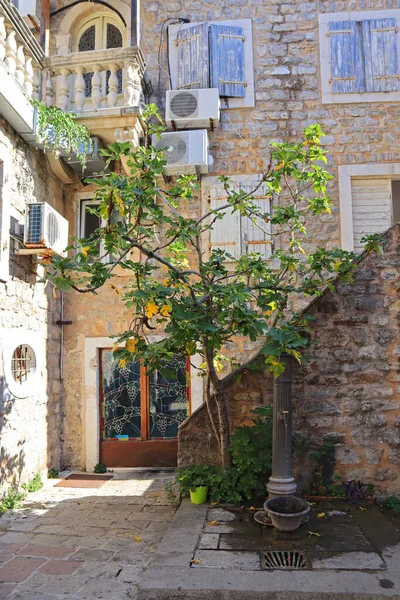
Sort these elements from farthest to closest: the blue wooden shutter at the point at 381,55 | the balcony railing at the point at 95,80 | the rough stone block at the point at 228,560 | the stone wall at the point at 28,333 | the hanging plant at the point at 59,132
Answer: the blue wooden shutter at the point at 381,55, the balcony railing at the point at 95,80, the hanging plant at the point at 59,132, the stone wall at the point at 28,333, the rough stone block at the point at 228,560

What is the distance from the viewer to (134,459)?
721 centimetres

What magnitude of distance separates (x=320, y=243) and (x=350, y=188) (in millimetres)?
895

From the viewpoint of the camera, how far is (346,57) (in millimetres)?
7566

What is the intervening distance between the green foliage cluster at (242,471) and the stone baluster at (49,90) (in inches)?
196

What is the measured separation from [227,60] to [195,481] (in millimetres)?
6006

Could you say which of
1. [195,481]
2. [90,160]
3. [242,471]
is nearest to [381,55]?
[90,160]

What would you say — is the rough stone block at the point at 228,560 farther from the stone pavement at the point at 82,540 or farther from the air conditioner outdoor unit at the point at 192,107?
the air conditioner outdoor unit at the point at 192,107

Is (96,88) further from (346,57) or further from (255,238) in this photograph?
(346,57)

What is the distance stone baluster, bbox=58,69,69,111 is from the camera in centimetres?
692

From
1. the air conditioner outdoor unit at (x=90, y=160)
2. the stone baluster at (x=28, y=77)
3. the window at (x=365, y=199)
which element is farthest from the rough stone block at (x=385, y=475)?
the stone baluster at (x=28, y=77)

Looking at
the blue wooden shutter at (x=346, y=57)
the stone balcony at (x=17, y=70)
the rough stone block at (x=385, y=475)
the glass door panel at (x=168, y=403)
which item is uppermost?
the blue wooden shutter at (x=346, y=57)

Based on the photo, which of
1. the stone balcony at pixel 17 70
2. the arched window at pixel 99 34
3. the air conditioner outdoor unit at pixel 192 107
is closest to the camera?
the stone balcony at pixel 17 70

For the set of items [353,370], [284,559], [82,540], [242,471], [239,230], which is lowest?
[82,540]

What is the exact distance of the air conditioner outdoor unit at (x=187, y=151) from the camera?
7086 mm
